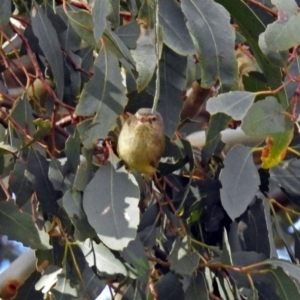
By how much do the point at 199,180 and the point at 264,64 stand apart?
0.30m

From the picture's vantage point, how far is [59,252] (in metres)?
1.57

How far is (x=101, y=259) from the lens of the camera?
147cm

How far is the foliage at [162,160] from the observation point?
4.51 feet

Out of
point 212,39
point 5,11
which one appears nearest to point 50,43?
point 5,11

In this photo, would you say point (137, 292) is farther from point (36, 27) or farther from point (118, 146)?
point (36, 27)

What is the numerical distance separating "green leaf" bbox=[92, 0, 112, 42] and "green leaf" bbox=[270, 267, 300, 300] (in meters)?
0.52

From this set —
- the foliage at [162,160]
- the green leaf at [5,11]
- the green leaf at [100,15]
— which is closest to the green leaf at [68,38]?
the foliage at [162,160]

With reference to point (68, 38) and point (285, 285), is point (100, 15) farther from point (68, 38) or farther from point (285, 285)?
point (285, 285)

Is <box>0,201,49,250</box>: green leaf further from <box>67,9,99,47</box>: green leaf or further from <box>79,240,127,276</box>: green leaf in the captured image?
<box>67,9,99,47</box>: green leaf

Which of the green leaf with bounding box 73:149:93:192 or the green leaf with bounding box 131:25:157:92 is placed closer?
the green leaf with bounding box 131:25:157:92

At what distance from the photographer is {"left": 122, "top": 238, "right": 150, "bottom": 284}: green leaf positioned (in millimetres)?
1421

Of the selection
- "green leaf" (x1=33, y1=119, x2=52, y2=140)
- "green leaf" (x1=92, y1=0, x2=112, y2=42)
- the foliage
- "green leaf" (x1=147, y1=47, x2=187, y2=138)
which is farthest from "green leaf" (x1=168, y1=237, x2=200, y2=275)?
"green leaf" (x1=92, y1=0, x2=112, y2=42)

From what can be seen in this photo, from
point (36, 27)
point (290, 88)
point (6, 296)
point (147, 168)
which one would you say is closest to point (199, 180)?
point (147, 168)

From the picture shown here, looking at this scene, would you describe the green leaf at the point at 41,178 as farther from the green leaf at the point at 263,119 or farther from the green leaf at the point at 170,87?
the green leaf at the point at 263,119
